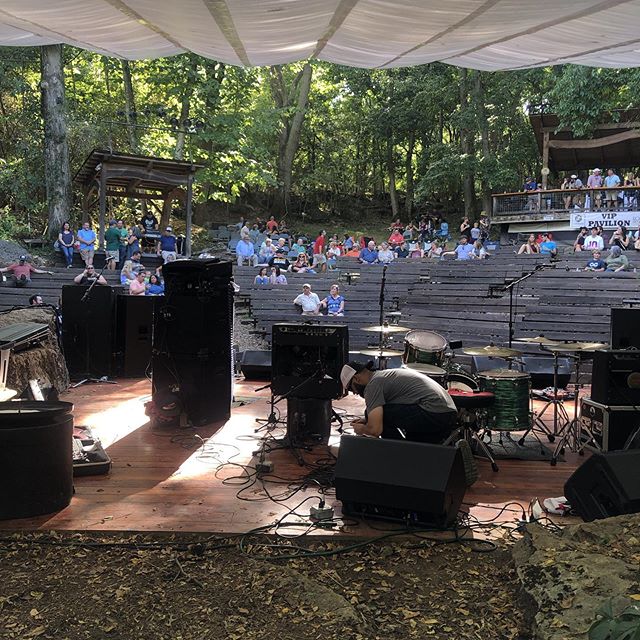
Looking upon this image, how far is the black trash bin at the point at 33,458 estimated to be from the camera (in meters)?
3.90

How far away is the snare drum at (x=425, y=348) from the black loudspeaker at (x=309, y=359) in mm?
996

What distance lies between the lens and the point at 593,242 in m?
17.2

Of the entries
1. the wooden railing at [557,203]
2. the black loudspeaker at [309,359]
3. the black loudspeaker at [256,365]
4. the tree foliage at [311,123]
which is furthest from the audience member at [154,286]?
the wooden railing at [557,203]

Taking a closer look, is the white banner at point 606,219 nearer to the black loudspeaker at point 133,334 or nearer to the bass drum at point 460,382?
the black loudspeaker at point 133,334

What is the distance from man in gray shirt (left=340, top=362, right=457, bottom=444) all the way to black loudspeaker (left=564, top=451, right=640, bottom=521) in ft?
3.29

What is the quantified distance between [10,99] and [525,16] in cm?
2532

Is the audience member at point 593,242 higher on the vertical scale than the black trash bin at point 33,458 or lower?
higher

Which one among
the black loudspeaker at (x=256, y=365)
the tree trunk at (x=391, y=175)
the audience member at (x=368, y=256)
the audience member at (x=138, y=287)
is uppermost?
the tree trunk at (x=391, y=175)

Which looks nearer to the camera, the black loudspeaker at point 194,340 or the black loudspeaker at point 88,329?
the black loudspeaker at point 194,340

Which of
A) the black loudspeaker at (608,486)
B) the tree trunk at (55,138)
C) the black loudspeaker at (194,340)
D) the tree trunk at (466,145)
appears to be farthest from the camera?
the tree trunk at (466,145)

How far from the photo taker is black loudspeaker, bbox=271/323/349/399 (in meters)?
5.88

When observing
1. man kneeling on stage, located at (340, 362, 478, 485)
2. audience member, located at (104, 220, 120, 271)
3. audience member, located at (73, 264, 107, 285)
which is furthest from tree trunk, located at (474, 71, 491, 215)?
man kneeling on stage, located at (340, 362, 478, 485)

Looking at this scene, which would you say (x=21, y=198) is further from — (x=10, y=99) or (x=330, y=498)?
(x=330, y=498)

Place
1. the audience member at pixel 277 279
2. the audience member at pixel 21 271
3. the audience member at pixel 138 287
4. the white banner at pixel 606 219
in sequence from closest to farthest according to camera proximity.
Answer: the audience member at pixel 138 287 → the audience member at pixel 21 271 → the audience member at pixel 277 279 → the white banner at pixel 606 219
